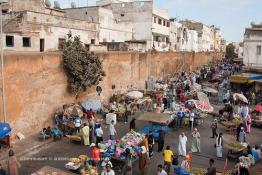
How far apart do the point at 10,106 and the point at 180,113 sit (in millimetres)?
9744

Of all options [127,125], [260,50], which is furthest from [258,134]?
[260,50]

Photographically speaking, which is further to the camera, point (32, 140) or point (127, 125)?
point (127, 125)

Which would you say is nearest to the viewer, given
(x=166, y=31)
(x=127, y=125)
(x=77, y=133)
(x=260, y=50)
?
(x=77, y=133)

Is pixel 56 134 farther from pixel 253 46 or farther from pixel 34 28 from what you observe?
pixel 253 46

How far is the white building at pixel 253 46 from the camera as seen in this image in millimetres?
32625

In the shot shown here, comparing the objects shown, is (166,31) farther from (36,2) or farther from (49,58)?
(49,58)

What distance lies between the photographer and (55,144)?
1611cm

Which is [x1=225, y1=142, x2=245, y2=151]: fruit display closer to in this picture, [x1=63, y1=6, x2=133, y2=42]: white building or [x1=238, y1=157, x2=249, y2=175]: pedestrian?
[x1=238, y1=157, x2=249, y2=175]: pedestrian

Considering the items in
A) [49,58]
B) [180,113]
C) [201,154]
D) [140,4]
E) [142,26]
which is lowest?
[201,154]

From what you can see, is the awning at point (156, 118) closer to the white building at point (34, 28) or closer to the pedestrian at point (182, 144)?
the pedestrian at point (182, 144)

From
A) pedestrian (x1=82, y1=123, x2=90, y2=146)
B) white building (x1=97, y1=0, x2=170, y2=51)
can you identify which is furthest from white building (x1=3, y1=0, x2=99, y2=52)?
white building (x1=97, y1=0, x2=170, y2=51)

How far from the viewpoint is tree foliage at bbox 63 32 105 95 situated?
762 inches

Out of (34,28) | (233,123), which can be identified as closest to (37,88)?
(34,28)

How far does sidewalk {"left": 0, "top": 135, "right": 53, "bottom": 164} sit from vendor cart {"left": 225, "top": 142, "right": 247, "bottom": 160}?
8856 mm
